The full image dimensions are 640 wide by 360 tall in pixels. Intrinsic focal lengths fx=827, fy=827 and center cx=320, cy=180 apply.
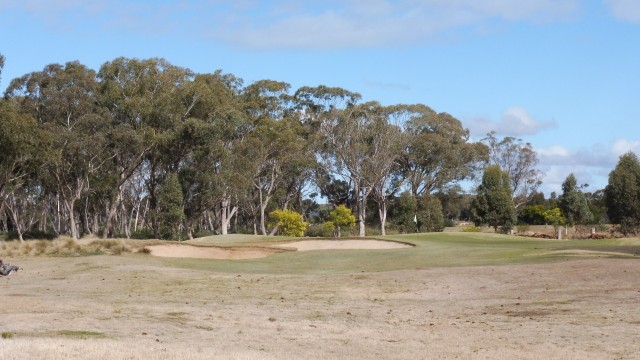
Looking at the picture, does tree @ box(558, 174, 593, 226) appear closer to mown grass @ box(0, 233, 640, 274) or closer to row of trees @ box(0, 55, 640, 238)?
row of trees @ box(0, 55, 640, 238)

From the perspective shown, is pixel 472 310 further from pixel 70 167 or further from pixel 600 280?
pixel 70 167

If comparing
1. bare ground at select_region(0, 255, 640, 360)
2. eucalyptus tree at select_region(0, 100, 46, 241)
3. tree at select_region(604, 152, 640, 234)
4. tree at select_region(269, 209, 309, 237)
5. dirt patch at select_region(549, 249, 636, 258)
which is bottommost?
bare ground at select_region(0, 255, 640, 360)

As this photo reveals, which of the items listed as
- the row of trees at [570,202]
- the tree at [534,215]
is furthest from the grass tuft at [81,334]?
the tree at [534,215]

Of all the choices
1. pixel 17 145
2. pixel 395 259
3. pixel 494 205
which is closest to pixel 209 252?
pixel 395 259

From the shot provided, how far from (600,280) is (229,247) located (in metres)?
28.8

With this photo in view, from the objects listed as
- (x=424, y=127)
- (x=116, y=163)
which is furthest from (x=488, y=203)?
(x=116, y=163)

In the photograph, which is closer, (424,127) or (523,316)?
(523,316)

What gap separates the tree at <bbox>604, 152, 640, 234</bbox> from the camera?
253ft

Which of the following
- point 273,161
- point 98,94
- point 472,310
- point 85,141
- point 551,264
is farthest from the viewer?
point 273,161

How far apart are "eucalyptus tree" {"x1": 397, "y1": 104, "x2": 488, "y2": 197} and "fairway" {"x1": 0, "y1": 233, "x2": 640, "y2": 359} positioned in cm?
6755

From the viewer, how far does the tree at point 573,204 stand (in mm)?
100188

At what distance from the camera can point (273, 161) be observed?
309ft

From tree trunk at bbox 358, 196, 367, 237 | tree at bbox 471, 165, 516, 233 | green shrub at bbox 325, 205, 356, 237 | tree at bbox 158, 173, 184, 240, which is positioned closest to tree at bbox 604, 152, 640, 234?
tree at bbox 471, 165, 516, 233

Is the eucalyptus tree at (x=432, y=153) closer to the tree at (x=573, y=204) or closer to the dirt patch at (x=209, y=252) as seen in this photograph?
the tree at (x=573, y=204)
